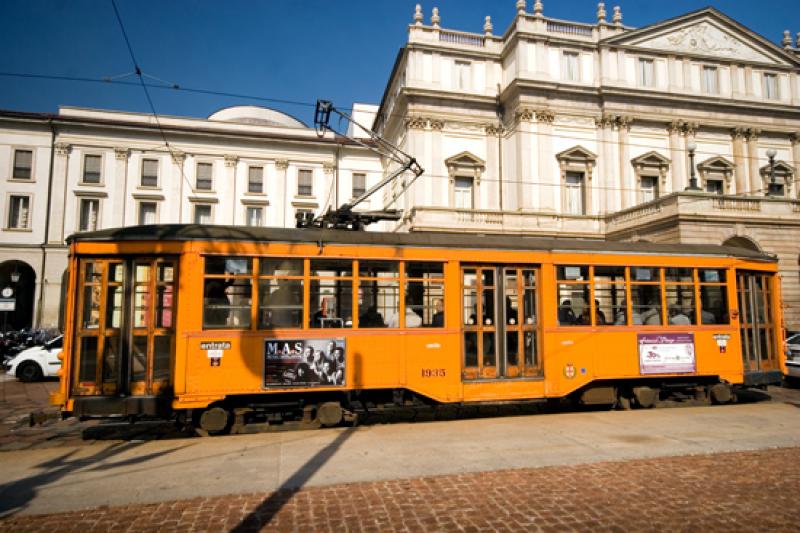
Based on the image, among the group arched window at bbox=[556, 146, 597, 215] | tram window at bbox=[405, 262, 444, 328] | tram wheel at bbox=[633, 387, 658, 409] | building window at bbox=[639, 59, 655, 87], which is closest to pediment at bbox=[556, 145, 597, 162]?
arched window at bbox=[556, 146, 597, 215]

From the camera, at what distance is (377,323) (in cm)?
811

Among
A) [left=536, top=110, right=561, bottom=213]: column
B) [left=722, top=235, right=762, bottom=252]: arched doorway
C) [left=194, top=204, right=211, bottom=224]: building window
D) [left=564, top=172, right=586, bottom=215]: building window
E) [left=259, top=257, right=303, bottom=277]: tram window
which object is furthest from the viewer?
[left=194, top=204, right=211, bottom=224]: building window

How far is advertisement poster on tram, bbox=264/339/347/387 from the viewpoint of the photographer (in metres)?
7.60

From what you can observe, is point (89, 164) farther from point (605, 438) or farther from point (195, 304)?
point (605, 438)

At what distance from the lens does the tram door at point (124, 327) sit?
7.26 m

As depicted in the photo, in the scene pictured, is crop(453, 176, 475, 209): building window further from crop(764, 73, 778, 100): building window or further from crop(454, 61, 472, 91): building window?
crop(764, 73, 778, 100): building window

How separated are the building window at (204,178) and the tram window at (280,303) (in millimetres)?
30682

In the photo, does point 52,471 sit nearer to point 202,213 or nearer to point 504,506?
point 504,506

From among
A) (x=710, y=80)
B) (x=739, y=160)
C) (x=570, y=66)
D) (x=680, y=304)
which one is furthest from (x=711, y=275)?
(x=710, y=80)

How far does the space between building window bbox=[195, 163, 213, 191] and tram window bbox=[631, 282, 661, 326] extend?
32.3 metres

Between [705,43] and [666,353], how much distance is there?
2759 centimetres

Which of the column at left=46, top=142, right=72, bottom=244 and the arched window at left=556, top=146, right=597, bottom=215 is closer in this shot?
the arched window at left=556, top=146, right=597, bottom=215

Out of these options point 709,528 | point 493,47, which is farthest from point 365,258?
point 493,47

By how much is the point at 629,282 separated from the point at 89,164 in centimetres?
3600
